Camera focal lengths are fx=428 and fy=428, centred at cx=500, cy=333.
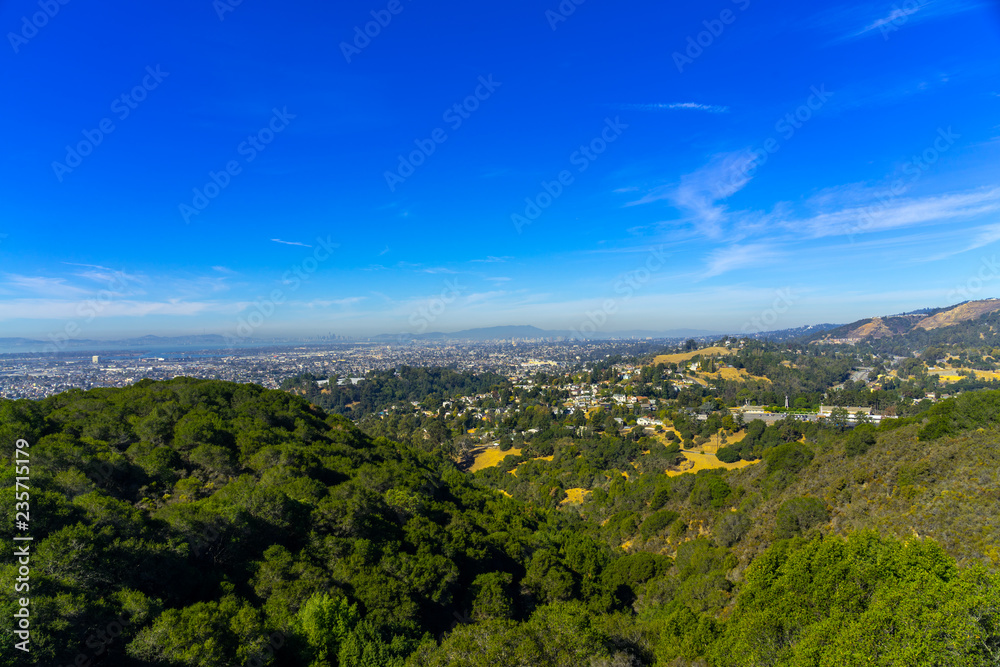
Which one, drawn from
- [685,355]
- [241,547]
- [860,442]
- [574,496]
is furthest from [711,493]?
[685,355]

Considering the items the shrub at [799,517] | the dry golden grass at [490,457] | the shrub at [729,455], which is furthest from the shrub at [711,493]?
the dry golden grass at [490,457]

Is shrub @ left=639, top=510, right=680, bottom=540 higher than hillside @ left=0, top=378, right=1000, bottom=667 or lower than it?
lower

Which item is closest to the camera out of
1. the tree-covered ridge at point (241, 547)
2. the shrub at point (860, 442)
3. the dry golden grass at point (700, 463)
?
the tree-covered ridge at point (241, 547)

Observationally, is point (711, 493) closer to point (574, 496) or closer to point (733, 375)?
point (574, 496)

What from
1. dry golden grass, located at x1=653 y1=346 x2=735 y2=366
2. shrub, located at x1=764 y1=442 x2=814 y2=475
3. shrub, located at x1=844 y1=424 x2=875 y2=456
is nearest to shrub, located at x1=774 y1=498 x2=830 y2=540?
shrub, located at x1=764 y1=442 x2=814 y2=475

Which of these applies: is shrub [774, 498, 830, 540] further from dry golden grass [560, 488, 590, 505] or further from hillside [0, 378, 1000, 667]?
dry golden grass [560, 488, 590, 505]

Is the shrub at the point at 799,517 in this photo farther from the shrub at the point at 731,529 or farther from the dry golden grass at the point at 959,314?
the dry golden grass at the point at 959,314
